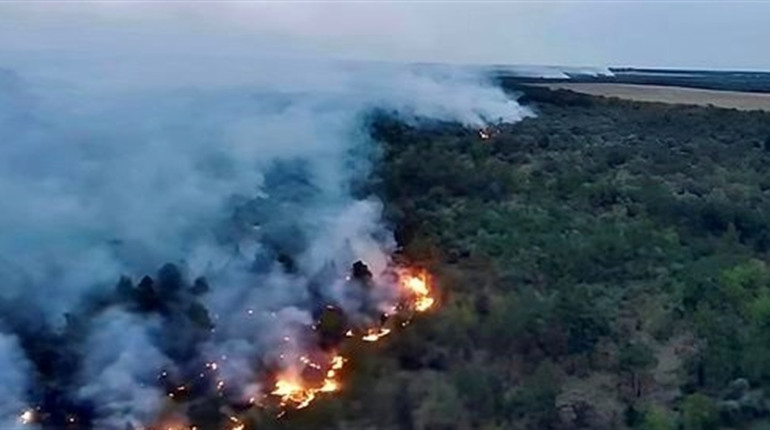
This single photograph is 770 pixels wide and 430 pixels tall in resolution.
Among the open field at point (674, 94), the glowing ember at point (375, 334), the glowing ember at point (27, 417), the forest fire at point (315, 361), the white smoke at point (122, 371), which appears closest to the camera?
the glowing ember at point (27, 417)

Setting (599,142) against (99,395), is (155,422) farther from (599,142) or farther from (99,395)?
(599,142)

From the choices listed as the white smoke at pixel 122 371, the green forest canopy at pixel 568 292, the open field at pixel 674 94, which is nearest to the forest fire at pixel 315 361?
the white smoke at pixel 122 371

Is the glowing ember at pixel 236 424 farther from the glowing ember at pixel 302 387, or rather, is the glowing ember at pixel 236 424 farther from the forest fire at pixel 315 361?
the glowing ember at pixel 302 387

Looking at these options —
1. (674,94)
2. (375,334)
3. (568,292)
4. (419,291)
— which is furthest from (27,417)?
(674,94)

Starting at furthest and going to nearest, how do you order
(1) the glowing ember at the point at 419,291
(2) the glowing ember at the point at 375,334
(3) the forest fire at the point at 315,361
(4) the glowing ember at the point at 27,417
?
(1) the glowing ember at the point at 419,291, (2) the glowing ember at the point at 375,334, (3) the forest fire at the point at 315,361, (4) the glowing ember at the point at 27,417

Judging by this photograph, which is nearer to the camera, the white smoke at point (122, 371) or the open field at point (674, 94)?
the white smoke at point (122, 371)

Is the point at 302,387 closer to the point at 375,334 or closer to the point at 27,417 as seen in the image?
the point at 375,334

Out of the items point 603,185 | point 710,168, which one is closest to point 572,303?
point 603,185

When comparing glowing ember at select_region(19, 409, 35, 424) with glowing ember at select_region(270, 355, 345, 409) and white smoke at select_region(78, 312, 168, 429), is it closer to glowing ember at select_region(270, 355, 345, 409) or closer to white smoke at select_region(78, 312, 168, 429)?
white smoke at select_region(78, 312, 168, 429)
